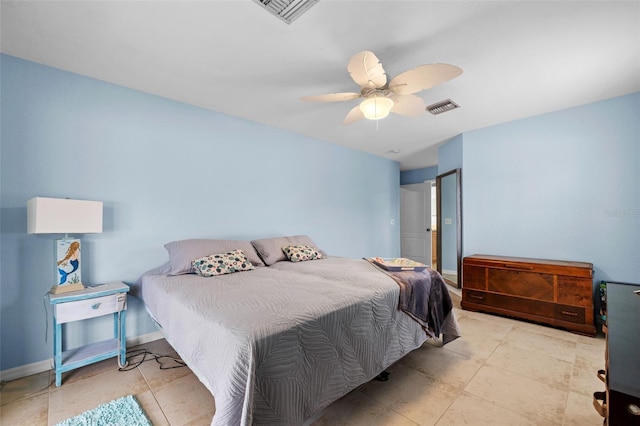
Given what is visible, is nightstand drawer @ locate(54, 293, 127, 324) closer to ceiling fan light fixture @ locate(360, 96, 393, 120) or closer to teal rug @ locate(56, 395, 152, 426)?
teal rug @ locate(56, 395, 152, 426)

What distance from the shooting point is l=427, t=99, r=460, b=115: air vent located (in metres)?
3.01

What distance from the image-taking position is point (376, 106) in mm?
2139

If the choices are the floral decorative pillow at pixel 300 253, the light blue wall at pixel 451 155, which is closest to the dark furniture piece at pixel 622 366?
the floral decorative pillow at pixel 300 253

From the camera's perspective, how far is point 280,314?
4.63 feet

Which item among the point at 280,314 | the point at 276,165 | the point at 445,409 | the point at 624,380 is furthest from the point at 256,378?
the point at 276,165

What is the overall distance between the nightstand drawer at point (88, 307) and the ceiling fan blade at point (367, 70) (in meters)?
2.56

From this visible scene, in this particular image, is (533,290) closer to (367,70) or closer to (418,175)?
(367,70)

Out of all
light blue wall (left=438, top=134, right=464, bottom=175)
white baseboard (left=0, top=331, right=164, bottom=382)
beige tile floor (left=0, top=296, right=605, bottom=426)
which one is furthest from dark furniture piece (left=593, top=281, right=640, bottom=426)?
white baseboard (left=0, top=331, right=164, bottom=382)

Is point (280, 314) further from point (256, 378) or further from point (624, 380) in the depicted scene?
point (624, 380)

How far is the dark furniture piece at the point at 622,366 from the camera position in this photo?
59 centimetres

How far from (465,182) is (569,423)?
312 centimetres

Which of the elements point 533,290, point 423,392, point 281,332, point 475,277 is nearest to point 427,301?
point 423,392

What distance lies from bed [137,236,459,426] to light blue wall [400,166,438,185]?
15.2 ft

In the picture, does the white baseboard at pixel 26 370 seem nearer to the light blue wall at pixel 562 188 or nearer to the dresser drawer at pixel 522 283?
the dresser drawer at pixel 522 283
